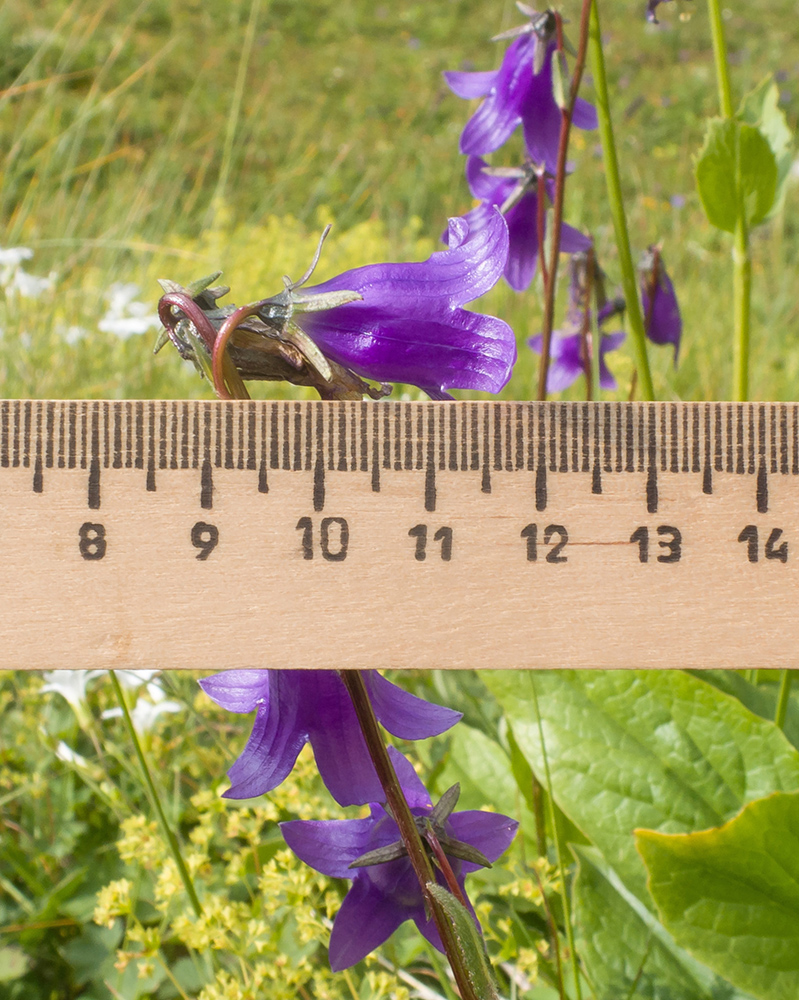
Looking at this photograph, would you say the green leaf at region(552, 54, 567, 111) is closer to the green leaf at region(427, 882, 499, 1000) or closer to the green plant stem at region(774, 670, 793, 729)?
the green plant stem at region(774, 670, 793, 729)

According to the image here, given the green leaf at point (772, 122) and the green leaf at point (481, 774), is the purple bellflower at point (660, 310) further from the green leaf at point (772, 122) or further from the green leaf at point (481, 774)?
the green leaf at point (481, 774)

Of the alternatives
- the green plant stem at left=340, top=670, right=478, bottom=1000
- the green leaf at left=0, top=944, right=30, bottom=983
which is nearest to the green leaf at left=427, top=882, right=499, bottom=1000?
the green plant stem at left=340, top=670, right=478, bottom=1000

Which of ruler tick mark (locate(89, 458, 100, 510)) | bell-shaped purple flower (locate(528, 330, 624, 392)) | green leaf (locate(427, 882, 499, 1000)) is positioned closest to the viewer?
green leaf (locate(427, 882, 499, 1000))

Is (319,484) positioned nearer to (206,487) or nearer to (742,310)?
(206,487)

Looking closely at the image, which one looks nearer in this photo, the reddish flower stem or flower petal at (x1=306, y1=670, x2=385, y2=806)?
flower petal at (x1=306, y1=670, x2=385, y2=806)

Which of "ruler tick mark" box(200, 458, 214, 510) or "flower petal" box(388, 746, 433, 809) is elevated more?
"ruler tick mark" box(200, 458, 214, 510)
